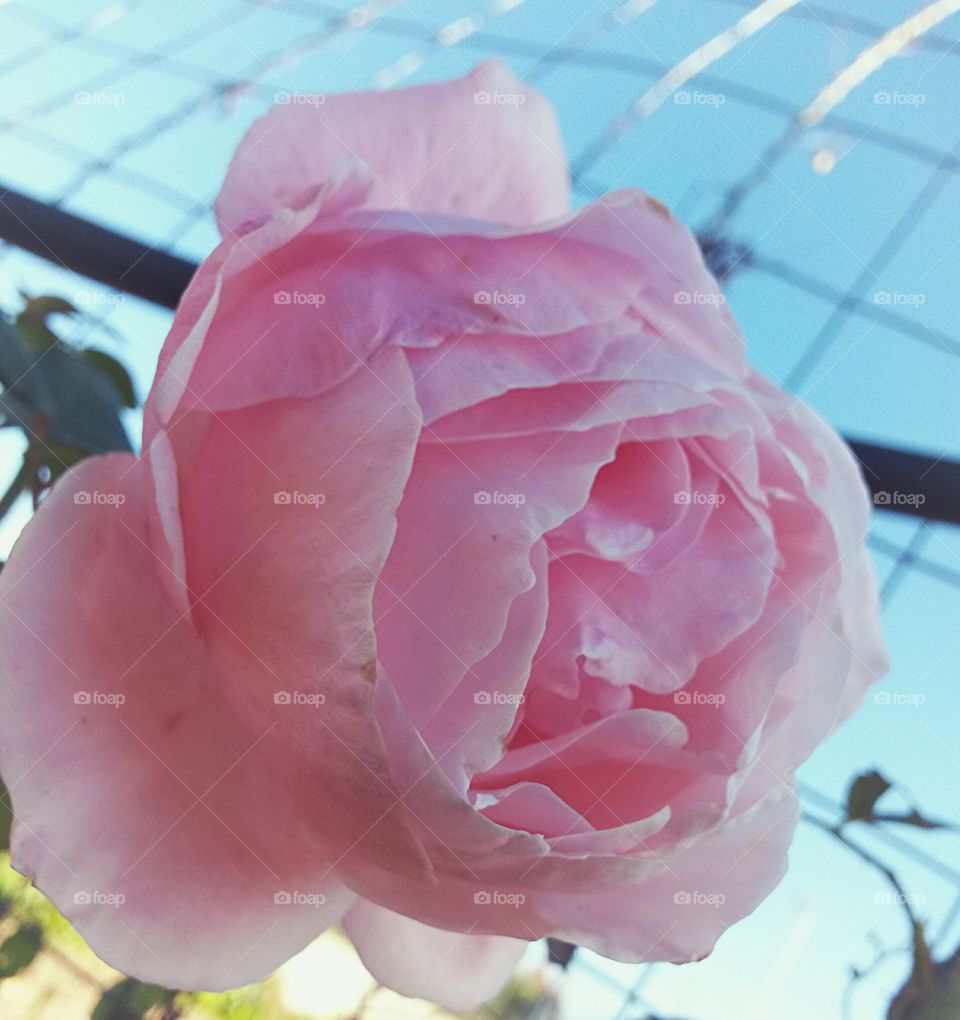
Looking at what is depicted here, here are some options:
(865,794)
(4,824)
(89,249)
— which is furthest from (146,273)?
(865,794)

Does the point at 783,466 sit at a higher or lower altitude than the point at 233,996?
higher

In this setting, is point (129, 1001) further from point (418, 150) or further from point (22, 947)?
point (418, 150)

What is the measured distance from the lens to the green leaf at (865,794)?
0.93ft

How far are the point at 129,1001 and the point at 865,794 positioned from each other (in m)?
0.22

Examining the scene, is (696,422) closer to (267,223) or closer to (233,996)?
(267,223)

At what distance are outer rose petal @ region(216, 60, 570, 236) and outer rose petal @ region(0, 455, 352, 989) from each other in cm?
5

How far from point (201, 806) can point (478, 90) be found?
0.12 metres

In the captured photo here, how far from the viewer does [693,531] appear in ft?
0.52

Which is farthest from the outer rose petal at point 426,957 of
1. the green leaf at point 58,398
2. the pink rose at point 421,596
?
the green leaf at point 58,398

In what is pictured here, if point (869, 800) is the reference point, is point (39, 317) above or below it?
above

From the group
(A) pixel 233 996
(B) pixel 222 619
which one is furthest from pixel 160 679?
(A) pixel 233 996

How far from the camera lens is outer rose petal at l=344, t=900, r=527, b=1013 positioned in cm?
17

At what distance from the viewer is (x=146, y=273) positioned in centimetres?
20

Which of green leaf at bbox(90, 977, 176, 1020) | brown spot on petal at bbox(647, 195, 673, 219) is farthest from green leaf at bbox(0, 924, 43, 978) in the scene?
brown spot on petal at bbox(647, 195, 673, 219)
